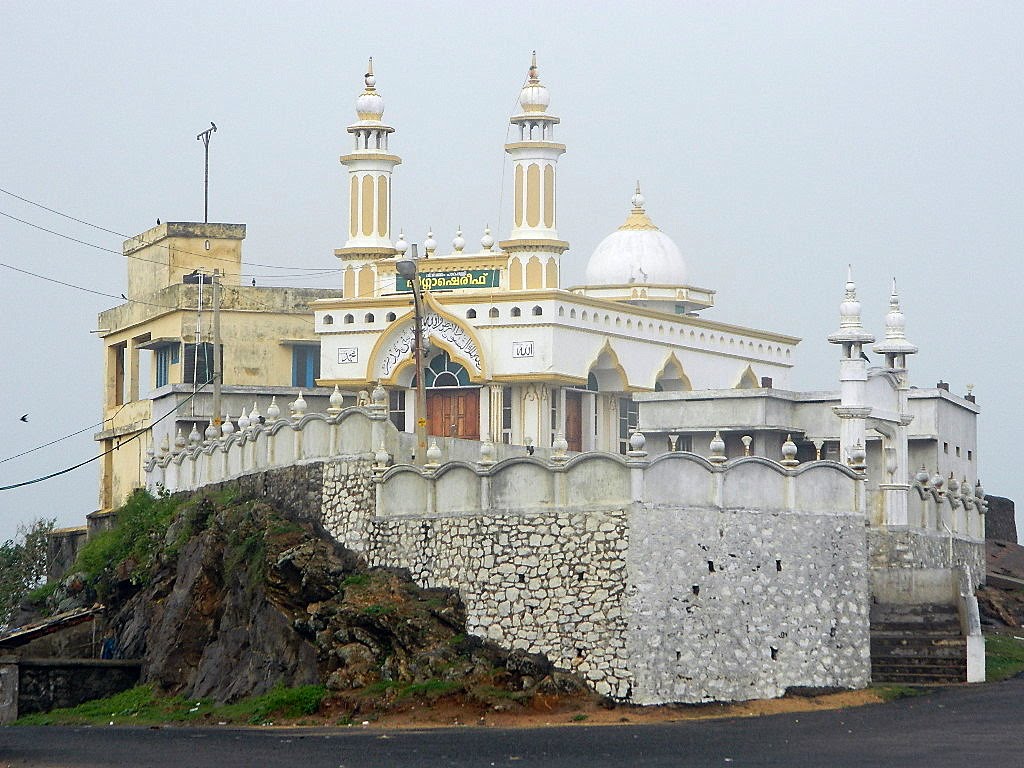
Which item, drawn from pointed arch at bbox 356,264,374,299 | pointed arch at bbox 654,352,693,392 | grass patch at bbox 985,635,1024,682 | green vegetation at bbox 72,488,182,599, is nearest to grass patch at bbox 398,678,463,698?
grass patch at bbox 985,635,1024,682

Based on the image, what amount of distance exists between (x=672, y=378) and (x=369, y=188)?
8920 millimetres

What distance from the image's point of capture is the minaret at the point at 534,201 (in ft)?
160

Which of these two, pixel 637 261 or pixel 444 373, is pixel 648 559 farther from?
pixel 637 261

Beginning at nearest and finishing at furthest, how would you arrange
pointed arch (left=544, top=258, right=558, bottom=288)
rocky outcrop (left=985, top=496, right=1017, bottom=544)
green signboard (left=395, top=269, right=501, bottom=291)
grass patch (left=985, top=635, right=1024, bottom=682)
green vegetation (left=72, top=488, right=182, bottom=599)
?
grass patch (left=985, top=635, right=1024, bottom=682) → green vegetation (left=72, top=488, right=182, bottom=599) → pointed arch (left=544, top=258, right=558, bottom=288) → green signboard (left=395, top=269, right=501, bottom=291) → rocky outcrop (left=985, top=496, right=1017, bottom=544)

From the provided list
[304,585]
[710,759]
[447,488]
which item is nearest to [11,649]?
[304,585]

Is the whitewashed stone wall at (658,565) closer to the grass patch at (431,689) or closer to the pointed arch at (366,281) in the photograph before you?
the grass patch at (431,689)

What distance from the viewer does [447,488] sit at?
120 ft

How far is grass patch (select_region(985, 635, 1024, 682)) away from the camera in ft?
124

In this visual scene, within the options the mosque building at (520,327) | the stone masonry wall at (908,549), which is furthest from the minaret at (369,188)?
the stone masonry wall at (908,549)

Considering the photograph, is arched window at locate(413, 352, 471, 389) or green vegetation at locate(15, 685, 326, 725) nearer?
green vegetation at locate(15, 685, 326, 725)

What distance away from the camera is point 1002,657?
1544 inches

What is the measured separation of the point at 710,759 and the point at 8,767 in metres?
10.2

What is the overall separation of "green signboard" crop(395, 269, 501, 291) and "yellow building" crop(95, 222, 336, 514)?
6.78 metres

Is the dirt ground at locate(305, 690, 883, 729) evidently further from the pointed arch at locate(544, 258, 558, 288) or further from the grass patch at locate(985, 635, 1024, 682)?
the pointed arch at locate(544, 258, 558, 288)
